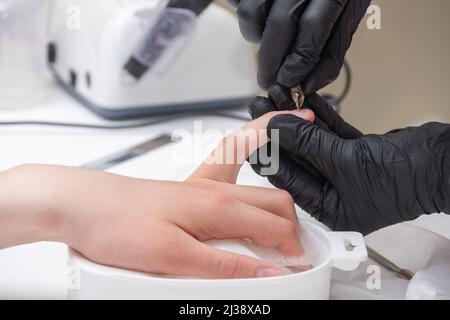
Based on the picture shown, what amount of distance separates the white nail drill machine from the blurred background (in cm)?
21

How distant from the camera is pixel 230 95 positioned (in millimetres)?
1097

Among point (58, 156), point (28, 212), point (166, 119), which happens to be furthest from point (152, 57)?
point (28, 212)

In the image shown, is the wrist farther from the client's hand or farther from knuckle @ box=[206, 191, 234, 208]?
knuckle @ box=[206, 191, 234, 208]

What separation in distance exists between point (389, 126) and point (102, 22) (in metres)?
0.51

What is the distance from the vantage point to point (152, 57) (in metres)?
1.00

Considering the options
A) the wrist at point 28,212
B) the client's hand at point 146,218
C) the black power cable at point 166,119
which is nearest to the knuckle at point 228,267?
the client's hand at point 146,218

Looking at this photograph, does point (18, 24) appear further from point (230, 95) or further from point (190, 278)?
point (190, 278)

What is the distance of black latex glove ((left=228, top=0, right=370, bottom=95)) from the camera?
0.59 m

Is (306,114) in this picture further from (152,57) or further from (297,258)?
(152,57)

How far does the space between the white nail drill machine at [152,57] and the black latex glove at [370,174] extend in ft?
1.39

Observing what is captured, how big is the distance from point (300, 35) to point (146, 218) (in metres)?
0.24

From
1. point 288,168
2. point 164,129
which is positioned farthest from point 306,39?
point 164,129

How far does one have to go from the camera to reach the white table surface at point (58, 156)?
0.57 meters
